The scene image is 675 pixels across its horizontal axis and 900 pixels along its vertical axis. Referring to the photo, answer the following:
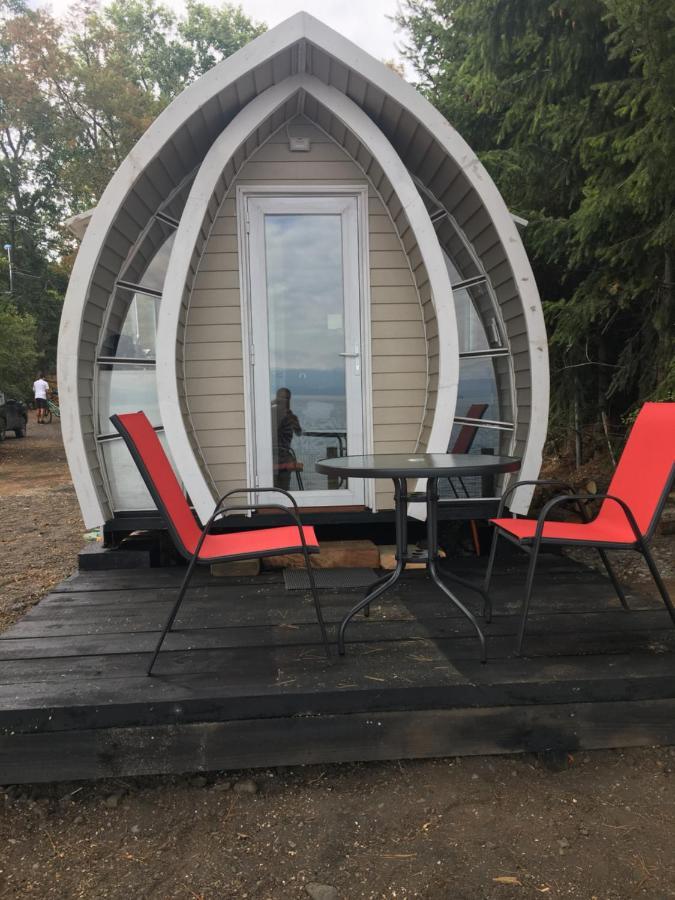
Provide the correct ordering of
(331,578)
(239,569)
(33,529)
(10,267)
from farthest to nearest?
(10,267) → (33,529) → (239,569) → (331,578)

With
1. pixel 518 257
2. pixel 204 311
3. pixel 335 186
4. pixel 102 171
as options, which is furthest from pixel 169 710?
pixel 102 171

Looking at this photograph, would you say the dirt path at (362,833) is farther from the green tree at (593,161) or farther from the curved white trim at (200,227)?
the green tree at (593,161)

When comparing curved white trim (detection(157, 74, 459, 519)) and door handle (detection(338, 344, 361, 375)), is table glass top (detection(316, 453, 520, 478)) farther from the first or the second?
door handle (detection(338, 344, 361, 375))

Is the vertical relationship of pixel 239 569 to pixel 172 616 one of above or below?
below

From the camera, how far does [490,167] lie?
265 inches

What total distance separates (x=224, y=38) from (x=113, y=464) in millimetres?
29275

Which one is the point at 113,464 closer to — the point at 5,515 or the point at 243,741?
the point at 243,741

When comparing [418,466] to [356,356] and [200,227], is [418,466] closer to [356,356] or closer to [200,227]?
[356,356]

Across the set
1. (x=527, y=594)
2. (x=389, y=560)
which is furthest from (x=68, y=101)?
(x=527, y=594)

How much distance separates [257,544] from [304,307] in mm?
2087

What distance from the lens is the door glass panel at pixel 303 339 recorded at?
165 inches

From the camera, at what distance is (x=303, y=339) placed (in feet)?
13.8

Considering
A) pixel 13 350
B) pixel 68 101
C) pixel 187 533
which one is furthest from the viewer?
pixel 68 101

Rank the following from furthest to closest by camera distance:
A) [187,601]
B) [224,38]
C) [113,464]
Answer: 1. [224,38]
2. [113,464]
3. [187,601]
